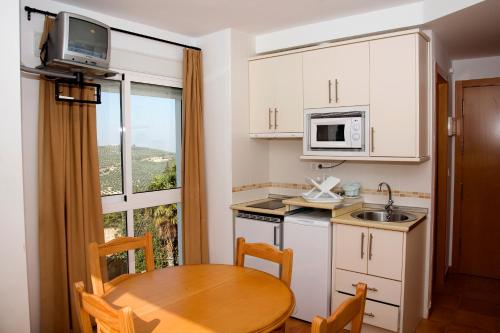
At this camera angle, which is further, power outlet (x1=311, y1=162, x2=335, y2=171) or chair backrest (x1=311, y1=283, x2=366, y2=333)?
power outlet (x1=311, y1=162, x2=335, y2=171)

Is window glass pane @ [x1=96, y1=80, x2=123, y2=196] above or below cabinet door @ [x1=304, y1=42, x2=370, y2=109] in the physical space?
below

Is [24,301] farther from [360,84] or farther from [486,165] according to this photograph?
[486,165]

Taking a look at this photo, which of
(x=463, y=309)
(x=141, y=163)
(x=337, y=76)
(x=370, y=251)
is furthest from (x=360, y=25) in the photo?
(x=463, y=309)

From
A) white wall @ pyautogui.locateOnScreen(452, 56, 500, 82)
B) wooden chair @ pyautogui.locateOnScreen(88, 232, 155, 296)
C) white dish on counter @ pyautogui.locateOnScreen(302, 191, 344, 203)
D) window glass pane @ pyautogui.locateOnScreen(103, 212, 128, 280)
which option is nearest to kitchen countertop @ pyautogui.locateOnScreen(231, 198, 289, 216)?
white dish on counter @ pyautogui.locateOnScreen(302, 191, 344, 203)

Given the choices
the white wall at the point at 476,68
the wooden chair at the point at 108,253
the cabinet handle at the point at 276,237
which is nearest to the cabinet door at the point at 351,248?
the cabinet handle at the point at 276,237

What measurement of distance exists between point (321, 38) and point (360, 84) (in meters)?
0.63

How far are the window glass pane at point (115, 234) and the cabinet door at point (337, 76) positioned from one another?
6.33 ft

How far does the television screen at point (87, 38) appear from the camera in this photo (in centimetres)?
251

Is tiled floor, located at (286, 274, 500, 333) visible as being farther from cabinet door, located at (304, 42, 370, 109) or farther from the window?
cabinet door, located at (304, 42, 370, 109)

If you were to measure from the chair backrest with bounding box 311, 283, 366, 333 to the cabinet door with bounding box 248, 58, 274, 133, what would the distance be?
2.40 meters

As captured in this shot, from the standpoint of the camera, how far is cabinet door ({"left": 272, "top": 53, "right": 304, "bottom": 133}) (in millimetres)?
3461

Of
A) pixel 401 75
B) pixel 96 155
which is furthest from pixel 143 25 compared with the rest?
pixel 401 75

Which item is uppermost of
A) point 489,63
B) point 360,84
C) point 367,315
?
point 489,63

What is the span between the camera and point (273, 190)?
13.6ft
